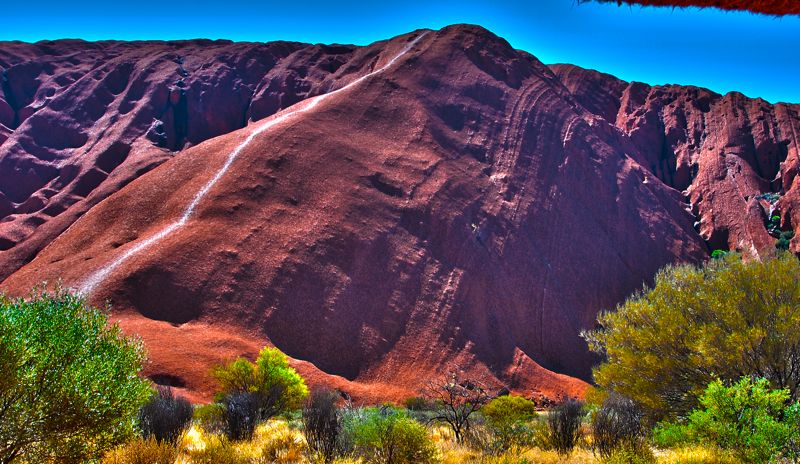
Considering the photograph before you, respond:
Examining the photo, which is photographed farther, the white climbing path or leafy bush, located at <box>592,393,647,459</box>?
the white climbing path

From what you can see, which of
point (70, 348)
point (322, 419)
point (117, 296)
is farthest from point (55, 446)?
point (117, 296)

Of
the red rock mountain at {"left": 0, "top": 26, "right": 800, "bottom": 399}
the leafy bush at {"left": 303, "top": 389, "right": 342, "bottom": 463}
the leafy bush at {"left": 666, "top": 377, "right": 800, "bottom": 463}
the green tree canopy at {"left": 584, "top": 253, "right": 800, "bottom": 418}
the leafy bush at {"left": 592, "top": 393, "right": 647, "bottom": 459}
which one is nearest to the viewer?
the leafy bush at {"left": 666, "top": 377, "right": 800, "bottom": 463}

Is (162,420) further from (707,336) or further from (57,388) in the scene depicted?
(707,336)

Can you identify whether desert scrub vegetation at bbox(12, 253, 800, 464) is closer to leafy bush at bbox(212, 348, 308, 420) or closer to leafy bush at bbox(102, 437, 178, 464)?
leafy bush at bbox(102, 437, 178, 464)

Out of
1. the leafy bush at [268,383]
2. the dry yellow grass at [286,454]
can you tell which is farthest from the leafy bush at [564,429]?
the leafy bush at [268,383]

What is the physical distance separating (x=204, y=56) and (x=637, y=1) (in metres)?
73.5

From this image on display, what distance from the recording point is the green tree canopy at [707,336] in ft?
41.9

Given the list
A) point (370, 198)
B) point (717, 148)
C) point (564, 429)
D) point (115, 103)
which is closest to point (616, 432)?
point (564, 429)

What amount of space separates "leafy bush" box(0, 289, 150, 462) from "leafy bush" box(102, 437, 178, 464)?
86 centimetres

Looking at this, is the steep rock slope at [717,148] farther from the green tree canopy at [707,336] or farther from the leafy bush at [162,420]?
the leafy bush at [162,420]

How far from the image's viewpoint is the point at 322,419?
479 inches

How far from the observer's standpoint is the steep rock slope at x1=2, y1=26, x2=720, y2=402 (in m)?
30.8

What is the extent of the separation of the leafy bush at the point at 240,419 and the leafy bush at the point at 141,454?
318cm

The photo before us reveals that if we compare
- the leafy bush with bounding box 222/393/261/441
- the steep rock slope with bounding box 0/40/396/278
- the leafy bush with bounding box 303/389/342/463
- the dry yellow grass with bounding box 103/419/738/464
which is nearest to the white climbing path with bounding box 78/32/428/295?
the steep rock slope with bounding box 0/40/396/278
